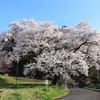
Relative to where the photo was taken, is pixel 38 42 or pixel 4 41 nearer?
pixel 38 42

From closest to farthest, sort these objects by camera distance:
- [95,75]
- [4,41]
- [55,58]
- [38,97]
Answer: [38,97] < [55,58] < [4,41] < [95,75]

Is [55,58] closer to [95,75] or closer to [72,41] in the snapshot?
[72,41]

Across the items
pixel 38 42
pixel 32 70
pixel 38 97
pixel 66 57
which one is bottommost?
pixel 38 97

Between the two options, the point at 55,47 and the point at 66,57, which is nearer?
the point at 66,57

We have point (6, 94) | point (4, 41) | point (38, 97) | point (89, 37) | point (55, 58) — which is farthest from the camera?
point (4, 41)

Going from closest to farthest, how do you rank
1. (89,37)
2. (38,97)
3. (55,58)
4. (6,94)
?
(6,94), (38,97), (55,58), (89,37)

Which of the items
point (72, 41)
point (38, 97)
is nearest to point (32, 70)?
point (72, 41)

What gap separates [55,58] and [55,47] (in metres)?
3.52

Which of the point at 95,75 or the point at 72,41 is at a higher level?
the point at 72,41

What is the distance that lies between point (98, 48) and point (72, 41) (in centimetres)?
461

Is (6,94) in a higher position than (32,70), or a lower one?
lower

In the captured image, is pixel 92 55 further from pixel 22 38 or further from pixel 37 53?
pixel 22 38

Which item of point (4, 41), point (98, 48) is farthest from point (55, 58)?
point (4, 41)

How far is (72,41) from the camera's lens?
107 ft
